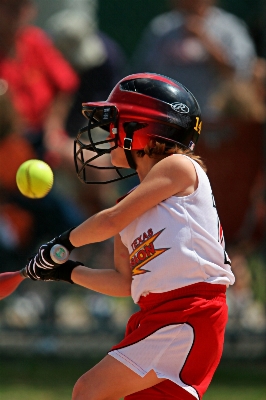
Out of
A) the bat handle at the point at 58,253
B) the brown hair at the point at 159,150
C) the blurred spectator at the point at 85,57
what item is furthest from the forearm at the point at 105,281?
the blurred spectator at the point at 85,57

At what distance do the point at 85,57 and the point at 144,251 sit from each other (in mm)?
3691

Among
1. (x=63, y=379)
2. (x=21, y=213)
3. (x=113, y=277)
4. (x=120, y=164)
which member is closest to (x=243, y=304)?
(x=63, y=379)

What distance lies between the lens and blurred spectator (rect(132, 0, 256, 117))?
22.4 ft

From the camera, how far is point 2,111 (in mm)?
6418

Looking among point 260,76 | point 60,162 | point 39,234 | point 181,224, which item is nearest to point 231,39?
point 260,76

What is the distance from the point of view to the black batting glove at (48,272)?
12.0ft

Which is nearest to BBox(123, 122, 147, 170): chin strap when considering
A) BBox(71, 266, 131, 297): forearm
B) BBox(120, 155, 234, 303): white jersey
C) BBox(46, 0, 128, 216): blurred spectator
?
BBox(120, 155, 234, 303): white jersey

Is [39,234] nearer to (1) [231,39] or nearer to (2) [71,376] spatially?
(2) [71,376]

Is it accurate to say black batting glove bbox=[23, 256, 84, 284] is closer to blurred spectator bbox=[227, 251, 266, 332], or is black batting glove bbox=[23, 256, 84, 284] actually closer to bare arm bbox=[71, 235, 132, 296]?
bare arm bbox=[71, 235, 132, 296]

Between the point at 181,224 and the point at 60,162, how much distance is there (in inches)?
124

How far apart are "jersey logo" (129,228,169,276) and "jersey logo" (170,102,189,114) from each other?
0.57 m

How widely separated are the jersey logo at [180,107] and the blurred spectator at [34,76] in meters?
3.01

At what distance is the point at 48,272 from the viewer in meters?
3.70

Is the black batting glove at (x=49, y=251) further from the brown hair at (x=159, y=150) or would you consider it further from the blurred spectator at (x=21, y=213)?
the blurred spectator at (x=21, y=213)
